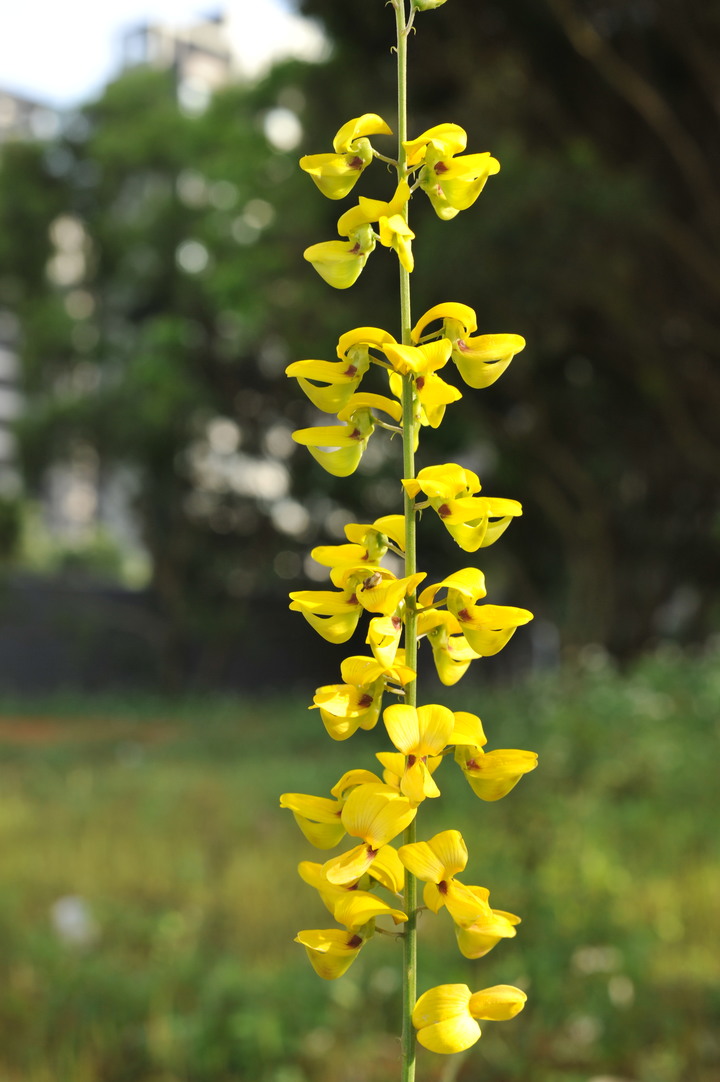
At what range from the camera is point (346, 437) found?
74 cm

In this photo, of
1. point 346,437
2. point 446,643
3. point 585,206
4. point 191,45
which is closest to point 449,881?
point 446,643

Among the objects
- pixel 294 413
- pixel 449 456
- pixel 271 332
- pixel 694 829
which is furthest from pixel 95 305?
pixel 694 829

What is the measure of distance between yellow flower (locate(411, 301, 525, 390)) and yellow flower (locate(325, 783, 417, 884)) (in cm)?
27

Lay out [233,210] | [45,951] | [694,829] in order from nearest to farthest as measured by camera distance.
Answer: [45,951] → [694,829] → [233,210]

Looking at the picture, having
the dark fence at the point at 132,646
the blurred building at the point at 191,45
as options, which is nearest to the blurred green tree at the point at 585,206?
the dark fence at the point at 132,646

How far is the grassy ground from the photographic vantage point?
9.16ft

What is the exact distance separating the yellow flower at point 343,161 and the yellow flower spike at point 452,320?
0.33ft

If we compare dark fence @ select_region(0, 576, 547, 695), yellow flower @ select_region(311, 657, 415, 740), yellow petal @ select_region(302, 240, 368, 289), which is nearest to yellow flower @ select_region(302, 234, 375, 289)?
yellow petal @ select_region(302, 240, 368, 289)

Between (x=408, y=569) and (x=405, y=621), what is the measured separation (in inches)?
1.5

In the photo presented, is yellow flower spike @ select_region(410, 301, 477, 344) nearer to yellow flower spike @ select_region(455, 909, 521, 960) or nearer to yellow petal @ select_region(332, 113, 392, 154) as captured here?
yellow petal @ select_region(332, 113, 392, 154)

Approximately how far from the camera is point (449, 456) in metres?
12.7

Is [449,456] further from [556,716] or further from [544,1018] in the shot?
[544,1018]

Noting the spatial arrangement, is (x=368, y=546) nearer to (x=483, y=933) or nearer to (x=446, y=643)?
(x=446, y=643)

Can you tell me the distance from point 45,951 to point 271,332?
9.45 metres
